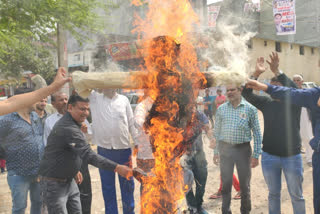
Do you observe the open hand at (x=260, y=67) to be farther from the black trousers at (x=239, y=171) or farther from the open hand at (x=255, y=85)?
the black trousers at (x=239, y=171)

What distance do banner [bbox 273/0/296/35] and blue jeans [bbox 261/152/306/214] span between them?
11199 millimetres

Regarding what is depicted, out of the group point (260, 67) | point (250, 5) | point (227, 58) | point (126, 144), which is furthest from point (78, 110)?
point (250, 5)

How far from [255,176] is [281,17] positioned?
10.1 m

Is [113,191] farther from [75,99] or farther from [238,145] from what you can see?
[238,145]

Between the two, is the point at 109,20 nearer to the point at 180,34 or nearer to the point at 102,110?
the point at 102,110

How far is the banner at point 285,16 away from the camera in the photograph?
1324cm

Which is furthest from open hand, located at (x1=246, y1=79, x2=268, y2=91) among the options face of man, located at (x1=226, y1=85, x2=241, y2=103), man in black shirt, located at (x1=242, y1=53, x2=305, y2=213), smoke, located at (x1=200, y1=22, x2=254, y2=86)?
face of man, located at (x1=226, y1=85, x2=241, y2=103)

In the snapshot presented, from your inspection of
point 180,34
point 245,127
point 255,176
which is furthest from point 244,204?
point 180,34

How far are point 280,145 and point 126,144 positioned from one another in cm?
243

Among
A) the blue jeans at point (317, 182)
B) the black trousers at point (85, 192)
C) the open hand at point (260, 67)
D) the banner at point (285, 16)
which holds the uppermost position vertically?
the banner at point (285, 16)

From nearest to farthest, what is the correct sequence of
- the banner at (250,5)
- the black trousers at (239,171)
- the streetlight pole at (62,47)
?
the black trousers at (239,171), the streetlight pole at (62,47), the banner at (250,5)

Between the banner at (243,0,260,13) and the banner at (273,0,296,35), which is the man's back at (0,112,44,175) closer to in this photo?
the banner at (243,0,260,13)

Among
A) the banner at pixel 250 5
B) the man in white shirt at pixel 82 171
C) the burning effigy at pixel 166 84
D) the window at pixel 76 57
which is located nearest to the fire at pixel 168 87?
the burning effigy at pixel 166 84

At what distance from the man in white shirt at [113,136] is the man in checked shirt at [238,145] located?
5.02 feet
